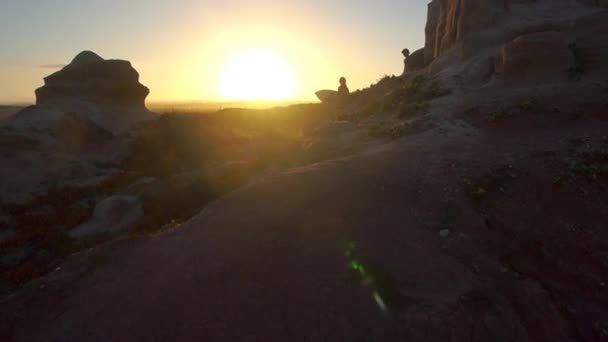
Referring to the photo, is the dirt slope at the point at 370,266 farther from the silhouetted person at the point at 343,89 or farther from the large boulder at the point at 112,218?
the silhouetted person at the point at 343,89

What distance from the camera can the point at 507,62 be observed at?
16.1 meters

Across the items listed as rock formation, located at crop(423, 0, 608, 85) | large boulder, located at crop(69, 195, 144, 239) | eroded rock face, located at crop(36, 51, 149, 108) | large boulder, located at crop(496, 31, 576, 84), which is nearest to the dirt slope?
large boulder, located at crop(69, 195, 144, 239)

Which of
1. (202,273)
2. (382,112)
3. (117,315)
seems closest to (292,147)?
(382,112)

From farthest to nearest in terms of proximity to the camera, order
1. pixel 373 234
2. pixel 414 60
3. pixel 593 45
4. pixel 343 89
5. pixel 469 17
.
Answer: pixel 343 89
pixel 414 60
pixel 469 17
pixel 593 45
pixel 373 234

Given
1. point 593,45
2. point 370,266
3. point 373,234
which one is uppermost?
point 593,45

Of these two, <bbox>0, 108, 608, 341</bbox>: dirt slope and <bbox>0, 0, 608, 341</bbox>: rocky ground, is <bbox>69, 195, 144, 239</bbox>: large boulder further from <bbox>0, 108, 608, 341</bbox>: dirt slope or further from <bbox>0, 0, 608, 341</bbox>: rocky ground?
<bbox>0, 108, 608, 341</bbox>: dirt slope

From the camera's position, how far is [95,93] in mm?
27875

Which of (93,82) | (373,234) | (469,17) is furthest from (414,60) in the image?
(373,234)

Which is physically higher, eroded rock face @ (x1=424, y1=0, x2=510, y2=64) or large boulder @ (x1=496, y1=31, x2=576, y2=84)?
eroded rock face @ (x1=424, y1=0, x2=510, y2=64)

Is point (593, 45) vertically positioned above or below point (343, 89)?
below

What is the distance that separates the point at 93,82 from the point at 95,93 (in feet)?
3.03

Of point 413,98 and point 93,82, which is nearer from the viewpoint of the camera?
point 413,98

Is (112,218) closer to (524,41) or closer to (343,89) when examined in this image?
(524,41)

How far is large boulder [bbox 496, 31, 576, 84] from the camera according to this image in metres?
14.9
